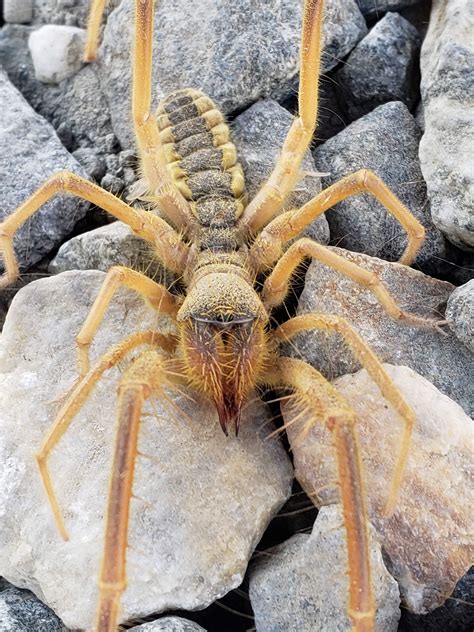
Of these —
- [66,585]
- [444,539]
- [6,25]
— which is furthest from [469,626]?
[6,25]

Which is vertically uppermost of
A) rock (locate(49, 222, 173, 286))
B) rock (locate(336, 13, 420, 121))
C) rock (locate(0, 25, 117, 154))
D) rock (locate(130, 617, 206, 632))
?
rock (locate(336, 13, 420, 121))

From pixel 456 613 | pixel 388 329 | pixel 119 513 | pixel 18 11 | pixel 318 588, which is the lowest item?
pixel 456 613

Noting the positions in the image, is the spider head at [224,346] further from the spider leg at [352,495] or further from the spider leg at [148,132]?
the spider leg at [148,132]

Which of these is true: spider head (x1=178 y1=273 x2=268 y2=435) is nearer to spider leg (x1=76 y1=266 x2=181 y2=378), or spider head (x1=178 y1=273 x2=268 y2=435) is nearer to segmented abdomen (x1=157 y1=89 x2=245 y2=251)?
spider leg (x1=76 y1=266 x2=181 y2=378)

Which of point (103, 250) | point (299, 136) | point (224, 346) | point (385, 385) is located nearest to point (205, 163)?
point (299, 136)

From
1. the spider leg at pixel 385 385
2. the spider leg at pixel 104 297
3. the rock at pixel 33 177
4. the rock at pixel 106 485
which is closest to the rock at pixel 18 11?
the rock at pixel 33 177

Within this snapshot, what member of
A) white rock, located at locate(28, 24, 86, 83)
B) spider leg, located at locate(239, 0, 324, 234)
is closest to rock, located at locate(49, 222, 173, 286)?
spider leg, located at locate(239, 0, 324, 234)

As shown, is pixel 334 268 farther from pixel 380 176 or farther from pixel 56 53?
pixel 56 53
